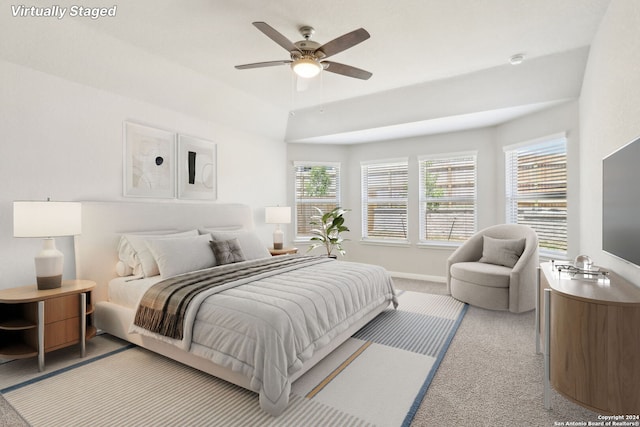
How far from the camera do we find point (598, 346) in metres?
1.64

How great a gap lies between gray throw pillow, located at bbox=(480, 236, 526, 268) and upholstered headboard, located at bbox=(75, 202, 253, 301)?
3891 mm

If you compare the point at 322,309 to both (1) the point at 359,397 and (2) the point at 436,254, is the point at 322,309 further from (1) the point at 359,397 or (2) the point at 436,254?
(2) the point at 436,254

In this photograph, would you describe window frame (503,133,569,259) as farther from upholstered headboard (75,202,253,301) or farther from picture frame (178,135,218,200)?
upholstered headboard (75,202,253,301)

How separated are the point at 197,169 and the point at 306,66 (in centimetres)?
241

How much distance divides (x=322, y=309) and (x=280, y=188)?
3.77 metres

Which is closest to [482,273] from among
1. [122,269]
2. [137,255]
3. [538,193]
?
[538,193]

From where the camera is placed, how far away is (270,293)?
2.36 meters

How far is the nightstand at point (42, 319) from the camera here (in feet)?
7.80

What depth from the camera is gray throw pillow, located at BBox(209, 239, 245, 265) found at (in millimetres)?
3471

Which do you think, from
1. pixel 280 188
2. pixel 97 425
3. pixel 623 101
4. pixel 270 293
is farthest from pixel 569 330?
pixel 280 188

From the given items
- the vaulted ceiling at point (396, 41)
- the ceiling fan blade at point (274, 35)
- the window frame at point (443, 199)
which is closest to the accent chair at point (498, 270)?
the window frame at point (443, 199)

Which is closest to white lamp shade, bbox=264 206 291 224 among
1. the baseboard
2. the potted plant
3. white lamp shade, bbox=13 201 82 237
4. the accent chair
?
the potted plant

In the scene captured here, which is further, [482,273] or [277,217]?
[277,217]

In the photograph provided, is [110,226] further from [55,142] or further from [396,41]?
[396,41]
